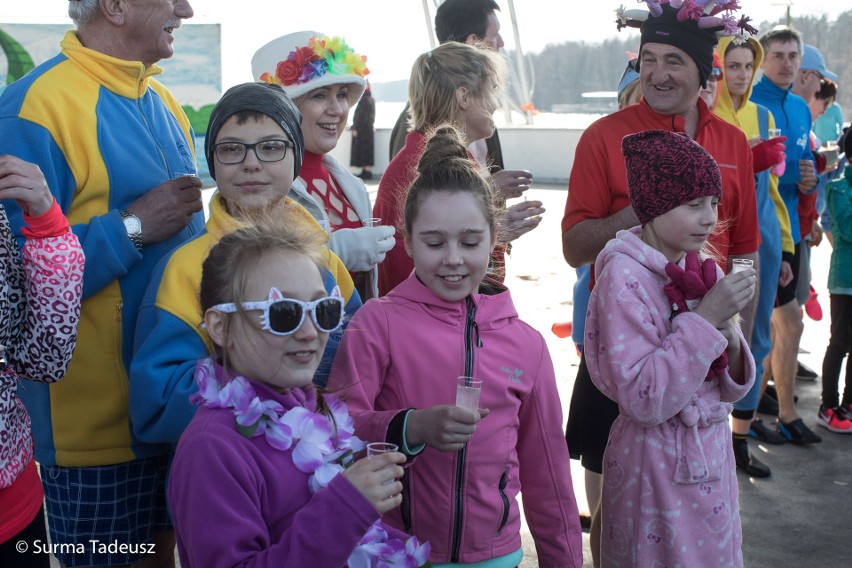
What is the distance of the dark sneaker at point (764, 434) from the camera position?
201 inches

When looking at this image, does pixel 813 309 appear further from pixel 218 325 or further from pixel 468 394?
pixel 218 325

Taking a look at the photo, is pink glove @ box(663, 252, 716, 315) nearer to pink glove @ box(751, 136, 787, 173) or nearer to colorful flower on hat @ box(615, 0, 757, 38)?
colorful flower on hat @ box(615, 0, 757, 38)

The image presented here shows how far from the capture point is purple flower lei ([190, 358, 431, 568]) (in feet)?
5.51

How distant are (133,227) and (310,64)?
0.96m

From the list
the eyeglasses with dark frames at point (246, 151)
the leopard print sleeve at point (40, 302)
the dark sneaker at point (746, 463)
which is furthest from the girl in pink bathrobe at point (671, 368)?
the dark sneaker at point (746, 463)

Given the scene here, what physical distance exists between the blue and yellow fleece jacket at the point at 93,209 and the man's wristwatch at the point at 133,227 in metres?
0.02

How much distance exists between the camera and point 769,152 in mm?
4023

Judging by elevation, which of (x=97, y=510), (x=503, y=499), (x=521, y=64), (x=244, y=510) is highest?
(x=521, y=64)

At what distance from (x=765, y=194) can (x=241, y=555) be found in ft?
12.3

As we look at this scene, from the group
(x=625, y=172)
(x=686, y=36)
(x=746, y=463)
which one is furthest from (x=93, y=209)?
(x=746, y=463)

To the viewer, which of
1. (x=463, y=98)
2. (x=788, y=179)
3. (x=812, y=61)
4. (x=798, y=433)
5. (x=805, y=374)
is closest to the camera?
(x=463, y=98)

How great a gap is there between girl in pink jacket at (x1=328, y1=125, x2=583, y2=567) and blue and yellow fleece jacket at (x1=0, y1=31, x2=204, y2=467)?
0.66 meters

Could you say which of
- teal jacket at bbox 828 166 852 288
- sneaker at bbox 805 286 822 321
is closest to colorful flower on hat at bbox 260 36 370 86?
teal jacket at bbox 828 166 852 288

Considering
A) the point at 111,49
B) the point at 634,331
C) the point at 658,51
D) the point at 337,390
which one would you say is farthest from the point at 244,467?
the point at 658,51
